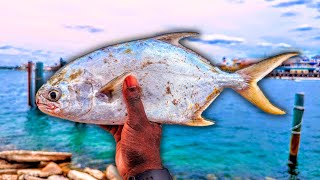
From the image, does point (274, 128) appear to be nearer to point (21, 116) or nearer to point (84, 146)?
point (84, 146)

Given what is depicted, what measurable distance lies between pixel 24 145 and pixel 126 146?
45.6 ft

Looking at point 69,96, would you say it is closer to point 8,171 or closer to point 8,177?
point 8,177

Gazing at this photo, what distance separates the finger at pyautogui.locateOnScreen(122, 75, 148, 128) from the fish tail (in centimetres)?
35

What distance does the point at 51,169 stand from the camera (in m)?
9.59

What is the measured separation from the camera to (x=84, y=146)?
15.2 meters

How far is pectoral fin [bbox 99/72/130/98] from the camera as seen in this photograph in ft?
4.90

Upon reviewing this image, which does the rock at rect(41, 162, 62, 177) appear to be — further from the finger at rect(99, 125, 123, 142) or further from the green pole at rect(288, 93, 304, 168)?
the finger at rect(99, 125, 123, 142)

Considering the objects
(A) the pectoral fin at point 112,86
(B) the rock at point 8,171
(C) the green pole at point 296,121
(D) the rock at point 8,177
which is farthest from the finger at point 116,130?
(C) the green pole at point 296,121

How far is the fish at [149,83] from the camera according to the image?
152 cm

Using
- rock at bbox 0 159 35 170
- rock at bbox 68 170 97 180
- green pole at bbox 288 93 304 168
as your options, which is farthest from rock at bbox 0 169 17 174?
green pole at bbox 288 93 304 168

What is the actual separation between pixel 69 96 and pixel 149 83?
27cm

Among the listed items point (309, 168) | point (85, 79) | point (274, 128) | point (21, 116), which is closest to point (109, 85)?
point (85, 79)

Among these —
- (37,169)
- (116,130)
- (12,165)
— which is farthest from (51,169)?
(116,130)

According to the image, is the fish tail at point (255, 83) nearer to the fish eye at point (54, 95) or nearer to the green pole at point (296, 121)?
the fish eye at point (54, 95)
